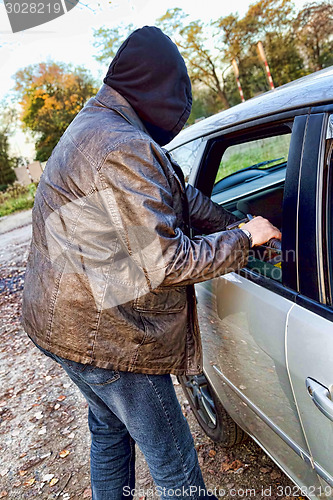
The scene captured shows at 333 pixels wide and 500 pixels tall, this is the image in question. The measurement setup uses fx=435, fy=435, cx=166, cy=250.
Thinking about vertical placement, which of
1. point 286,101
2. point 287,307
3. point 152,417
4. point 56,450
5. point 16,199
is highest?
point 286,101

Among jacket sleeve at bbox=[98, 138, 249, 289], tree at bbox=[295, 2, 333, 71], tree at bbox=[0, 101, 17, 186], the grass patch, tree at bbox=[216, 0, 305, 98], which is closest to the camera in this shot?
jacket sleeve at bbox=[98, 138, 249, 289]

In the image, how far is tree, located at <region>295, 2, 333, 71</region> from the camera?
22.1m

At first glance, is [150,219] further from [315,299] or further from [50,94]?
[50,94]

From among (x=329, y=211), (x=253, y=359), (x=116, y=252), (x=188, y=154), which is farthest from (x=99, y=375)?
(x=188, y=154)

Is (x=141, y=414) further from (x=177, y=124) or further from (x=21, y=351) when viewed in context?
(x=21, y=351)

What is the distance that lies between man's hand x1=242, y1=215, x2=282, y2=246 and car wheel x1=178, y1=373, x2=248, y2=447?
117 centimetres

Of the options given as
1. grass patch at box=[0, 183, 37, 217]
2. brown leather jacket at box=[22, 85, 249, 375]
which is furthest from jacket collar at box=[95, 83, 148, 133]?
grass patch at box=[0, 183, 37, 217]

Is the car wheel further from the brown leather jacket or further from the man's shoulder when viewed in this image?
the man's shoulder

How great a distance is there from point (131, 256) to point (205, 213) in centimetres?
73

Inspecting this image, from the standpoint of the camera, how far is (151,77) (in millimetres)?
1512

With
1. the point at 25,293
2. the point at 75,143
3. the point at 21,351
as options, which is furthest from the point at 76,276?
the point at 21,351

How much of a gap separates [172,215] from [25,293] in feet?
2.29

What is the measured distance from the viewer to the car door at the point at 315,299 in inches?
50.3

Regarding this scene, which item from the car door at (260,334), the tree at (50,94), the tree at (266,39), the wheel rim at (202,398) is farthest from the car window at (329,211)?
the tree at (50,94)
